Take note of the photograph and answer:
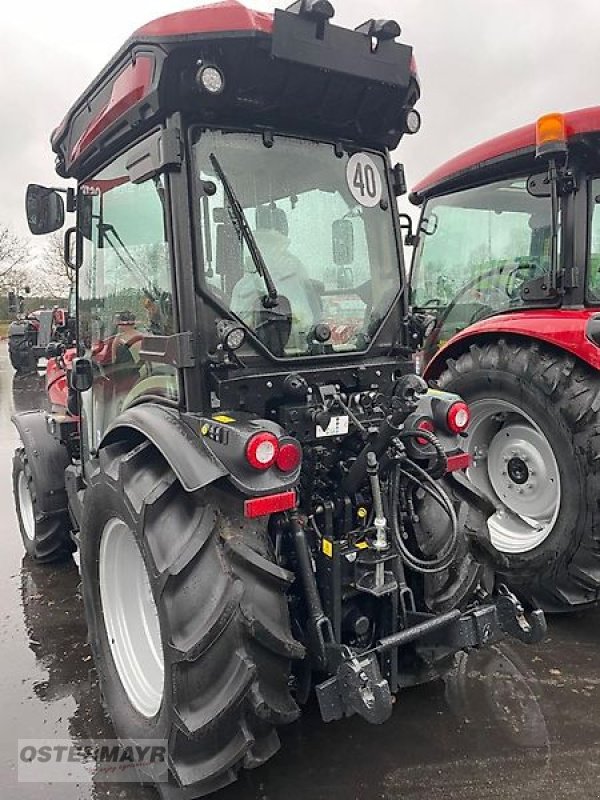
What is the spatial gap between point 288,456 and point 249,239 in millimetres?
830

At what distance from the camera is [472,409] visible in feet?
13.7

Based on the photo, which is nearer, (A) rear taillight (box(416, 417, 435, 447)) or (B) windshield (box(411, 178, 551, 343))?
(A) rear taillight (box(416, 417, 435, 447))

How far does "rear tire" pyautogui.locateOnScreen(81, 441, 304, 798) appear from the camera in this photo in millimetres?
2133

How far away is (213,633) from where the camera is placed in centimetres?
211

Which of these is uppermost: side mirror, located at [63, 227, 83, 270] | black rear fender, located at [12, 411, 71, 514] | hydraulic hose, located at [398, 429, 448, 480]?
side mirror, located at [63, 227, 83, 270]

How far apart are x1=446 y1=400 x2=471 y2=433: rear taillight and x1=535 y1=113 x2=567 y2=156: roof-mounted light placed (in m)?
1.57

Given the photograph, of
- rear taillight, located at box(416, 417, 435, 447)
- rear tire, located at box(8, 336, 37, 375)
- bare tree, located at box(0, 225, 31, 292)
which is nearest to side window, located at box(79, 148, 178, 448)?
rear taillight, located at box(416, 417, 435, 447)

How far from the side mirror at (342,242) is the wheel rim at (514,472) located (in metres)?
1.60

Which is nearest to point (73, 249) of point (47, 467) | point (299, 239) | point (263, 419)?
point (47, 467)

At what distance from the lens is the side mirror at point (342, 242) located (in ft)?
9.11

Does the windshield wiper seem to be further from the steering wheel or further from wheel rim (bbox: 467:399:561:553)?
the steering wheel

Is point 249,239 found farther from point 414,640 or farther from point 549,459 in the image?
point 549,459

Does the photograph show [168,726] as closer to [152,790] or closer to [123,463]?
[152,790]

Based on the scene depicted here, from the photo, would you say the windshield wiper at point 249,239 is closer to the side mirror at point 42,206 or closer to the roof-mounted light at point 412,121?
the roof-mounted light at point 412,121
